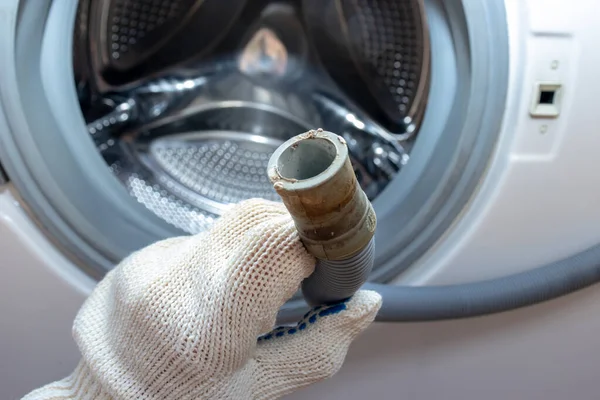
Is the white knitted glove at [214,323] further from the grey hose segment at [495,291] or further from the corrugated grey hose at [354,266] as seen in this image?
the grey hose segment at [495,291]

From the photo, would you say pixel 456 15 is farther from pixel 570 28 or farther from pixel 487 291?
pixel 487 291

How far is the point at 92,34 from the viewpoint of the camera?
2.75 ft

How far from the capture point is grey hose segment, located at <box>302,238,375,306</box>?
0.44 m

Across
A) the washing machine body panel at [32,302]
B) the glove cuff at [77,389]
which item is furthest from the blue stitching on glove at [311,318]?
the washing machine body panel at [32,302]

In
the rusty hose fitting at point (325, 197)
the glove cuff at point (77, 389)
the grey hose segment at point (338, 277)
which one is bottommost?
the glove cuff at point (77, 389)

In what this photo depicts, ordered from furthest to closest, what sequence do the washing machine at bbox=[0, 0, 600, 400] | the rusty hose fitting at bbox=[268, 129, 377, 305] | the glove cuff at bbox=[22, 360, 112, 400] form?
the washing machine at bbox=[0, 0, 600, 400]
the glove cuff at bbox=[22, 360, 112, 400]
the rusty hose fitting at bbox=[268, 129, 377, 305]

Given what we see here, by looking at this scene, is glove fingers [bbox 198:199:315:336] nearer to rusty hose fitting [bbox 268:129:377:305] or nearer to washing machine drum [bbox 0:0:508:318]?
rusty hose fitting [bbox 268:129:377:305]

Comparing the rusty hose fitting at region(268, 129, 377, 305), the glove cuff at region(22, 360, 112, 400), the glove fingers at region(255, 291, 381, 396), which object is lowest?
the glove cuff at region(22, 360, 112, 400)

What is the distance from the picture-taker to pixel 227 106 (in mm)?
1002

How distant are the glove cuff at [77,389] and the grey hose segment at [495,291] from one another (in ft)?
1.01

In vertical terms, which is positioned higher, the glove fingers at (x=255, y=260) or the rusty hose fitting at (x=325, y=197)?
the rusty hose fitting at (x=325, y=197)

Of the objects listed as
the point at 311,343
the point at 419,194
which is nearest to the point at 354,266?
the point at 311,343

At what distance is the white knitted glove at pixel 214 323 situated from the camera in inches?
17.5

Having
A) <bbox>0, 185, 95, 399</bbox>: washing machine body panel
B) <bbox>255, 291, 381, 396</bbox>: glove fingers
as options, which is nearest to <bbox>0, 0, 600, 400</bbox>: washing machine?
<bbox>0, 185, 95, 399</bbox>: washing machine body panel
